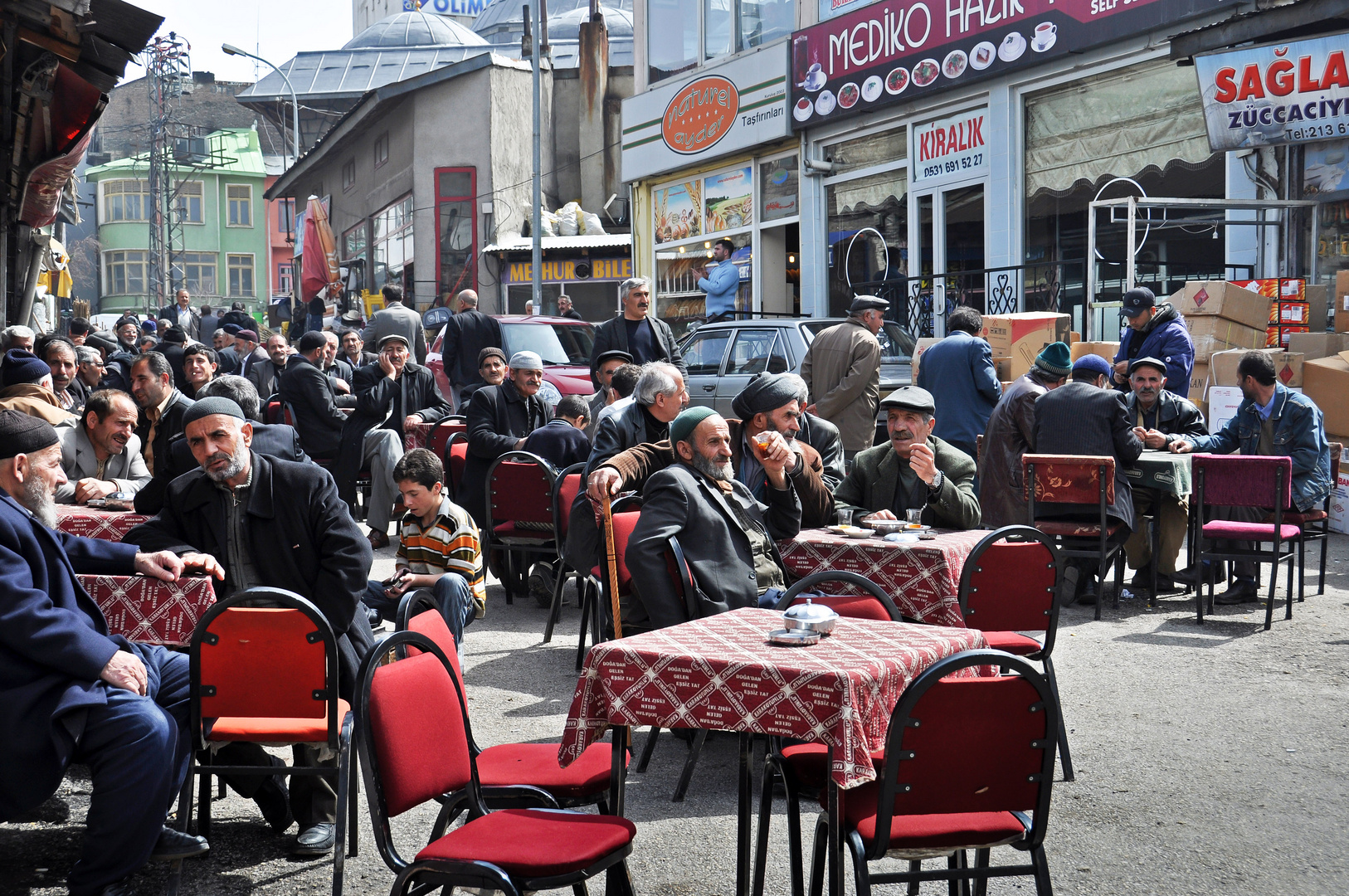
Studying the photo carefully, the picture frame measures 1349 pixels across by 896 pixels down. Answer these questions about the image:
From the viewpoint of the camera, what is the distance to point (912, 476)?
673 centimetres

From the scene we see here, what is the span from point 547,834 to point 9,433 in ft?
7.61

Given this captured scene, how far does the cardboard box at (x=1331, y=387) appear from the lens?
36.4 feet

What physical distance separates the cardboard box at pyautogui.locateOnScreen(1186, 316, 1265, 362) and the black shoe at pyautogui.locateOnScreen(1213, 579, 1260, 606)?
3881 mm

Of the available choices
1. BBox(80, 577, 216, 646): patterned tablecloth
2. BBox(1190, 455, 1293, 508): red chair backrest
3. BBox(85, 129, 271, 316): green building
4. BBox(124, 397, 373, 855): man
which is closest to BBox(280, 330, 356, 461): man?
BBox(124, 397, 373, 855): man

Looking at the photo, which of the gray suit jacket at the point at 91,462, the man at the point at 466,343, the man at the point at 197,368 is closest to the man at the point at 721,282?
the man at the point at 466,343

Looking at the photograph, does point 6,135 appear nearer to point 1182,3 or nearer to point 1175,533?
point 1175,533

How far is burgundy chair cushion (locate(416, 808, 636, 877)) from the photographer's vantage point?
3.07 meters

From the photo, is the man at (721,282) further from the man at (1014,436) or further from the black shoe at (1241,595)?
the black shoe at (1241,595)

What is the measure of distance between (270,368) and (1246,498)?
31.2ft

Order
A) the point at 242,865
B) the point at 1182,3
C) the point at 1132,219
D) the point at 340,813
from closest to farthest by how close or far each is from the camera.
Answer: the point at 340,813
the point at 242,865
the point at 1132,219
the point at 1182,3

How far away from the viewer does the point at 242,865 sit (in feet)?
14.0

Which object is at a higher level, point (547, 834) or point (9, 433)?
point (9, 433)

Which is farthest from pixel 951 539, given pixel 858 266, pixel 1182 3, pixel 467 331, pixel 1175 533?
pixel 858 266

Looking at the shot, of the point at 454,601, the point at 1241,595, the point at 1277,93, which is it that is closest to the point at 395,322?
the point at 1277,93
